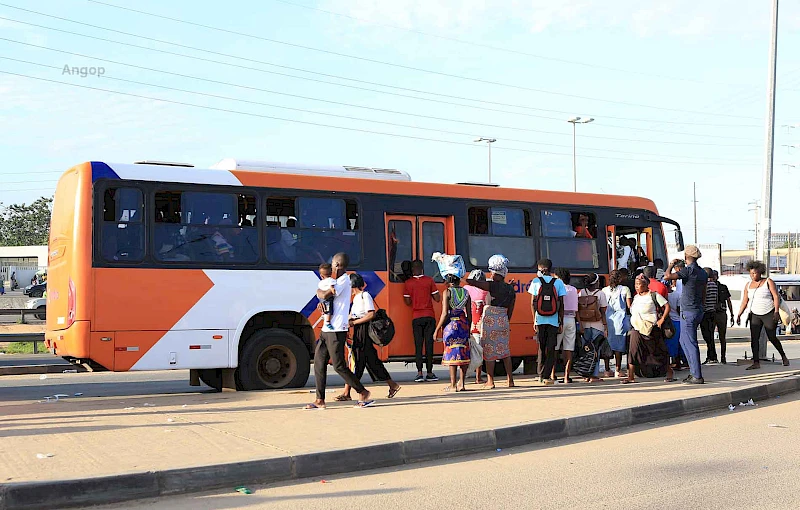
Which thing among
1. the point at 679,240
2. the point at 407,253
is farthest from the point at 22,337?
the point at 679,240

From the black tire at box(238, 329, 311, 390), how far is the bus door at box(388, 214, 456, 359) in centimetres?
134

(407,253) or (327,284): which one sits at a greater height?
(407,253)

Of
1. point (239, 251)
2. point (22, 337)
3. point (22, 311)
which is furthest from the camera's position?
point (22, 311)

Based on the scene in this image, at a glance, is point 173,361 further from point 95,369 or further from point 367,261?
point 367,261

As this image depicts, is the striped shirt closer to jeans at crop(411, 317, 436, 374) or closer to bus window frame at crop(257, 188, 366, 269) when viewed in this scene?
jeans at crop(411, 317, 436, 374)

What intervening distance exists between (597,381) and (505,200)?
3412mm

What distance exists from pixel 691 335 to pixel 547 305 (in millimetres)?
2119

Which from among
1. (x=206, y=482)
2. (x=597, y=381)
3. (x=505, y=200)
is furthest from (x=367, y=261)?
(x=206, y=482)

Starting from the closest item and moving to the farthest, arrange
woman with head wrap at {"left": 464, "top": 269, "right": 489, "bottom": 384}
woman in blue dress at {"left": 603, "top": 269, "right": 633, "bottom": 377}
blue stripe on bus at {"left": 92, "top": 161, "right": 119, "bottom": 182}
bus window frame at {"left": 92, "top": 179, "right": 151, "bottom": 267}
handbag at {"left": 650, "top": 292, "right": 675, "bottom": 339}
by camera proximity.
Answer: bus window frame at {"left": 92, "top": 179, "right": 151, "bottom": 267}
blue stripe on bus at {"left": 92, "top": 161, "right": 119, "bottom": 182}
woman with head wrap at {"left": 464, "top": 269, "right": 489, "bottom": 384}
handbag at {"left": 650, "top": 292, "right": 675, "bottom": 339}
woman in blue dress at {"left": 603, "top": 269, "right": 633, "bottom": 377}

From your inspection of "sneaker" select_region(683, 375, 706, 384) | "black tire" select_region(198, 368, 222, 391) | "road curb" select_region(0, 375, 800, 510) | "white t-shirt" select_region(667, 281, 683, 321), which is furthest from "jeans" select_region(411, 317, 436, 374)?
"white t-shirt" select_region(667, 281, 683, 321)

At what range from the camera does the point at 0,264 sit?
6962 centimetres

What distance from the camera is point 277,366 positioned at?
1277 cm

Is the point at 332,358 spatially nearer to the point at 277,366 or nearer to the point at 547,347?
the point at 277,366

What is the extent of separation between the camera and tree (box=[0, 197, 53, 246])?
89688mm
